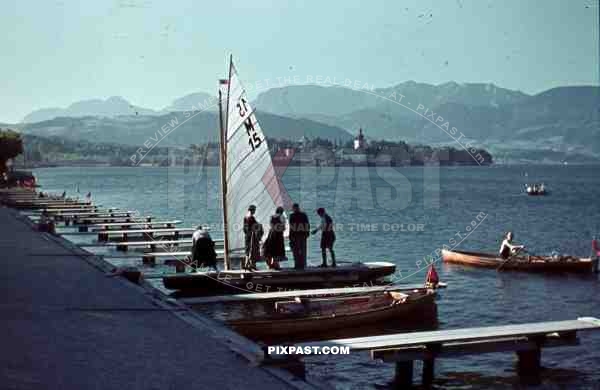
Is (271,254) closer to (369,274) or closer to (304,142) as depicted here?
(369,274)

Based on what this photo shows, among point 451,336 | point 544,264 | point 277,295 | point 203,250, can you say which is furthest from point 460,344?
point 544,264

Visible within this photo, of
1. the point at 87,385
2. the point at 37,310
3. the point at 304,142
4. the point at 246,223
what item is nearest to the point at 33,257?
the point at 246,223

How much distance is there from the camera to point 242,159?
73.6 feet

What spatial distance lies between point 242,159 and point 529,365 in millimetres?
Result: 10597

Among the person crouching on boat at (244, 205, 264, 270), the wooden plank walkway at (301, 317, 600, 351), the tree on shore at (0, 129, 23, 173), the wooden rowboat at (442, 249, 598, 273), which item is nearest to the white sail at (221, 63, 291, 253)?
the person crouching on boat at (244, 205, 264, 270)

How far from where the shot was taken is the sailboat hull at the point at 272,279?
20.9 meters

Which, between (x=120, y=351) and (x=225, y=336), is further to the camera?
(x=225, y=336)

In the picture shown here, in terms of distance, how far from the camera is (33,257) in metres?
21.4

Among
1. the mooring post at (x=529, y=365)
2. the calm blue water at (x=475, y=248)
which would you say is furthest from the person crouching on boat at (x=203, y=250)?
the mooring post at (x=529, y=365)

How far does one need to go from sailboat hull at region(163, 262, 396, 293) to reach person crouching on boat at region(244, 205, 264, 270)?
569 mm

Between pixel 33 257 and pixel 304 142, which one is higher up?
pixel 304 142

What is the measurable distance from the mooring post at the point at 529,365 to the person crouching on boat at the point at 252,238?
878 centimetres

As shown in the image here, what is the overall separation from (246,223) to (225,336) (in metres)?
9.02

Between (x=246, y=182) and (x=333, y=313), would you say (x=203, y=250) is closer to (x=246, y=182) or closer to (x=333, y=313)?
(x=246, y=182)
